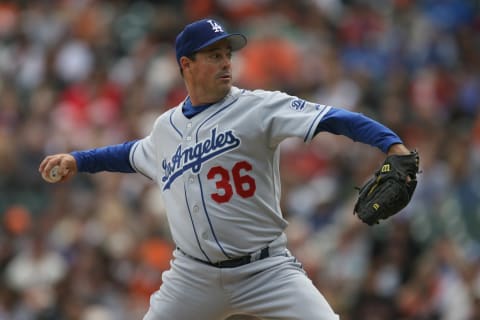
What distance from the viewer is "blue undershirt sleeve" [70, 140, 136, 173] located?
6.30 metres

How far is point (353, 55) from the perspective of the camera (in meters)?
12.2

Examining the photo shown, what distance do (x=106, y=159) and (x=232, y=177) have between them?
40.7 inches

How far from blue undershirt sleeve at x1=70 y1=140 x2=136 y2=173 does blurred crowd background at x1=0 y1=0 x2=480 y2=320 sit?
3.35 metres

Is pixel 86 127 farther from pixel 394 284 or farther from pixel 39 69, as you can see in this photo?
pixel 394 284

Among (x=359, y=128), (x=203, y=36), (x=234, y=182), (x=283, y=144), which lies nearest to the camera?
(x=359, y=128)

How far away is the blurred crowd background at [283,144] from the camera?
9.48 meters

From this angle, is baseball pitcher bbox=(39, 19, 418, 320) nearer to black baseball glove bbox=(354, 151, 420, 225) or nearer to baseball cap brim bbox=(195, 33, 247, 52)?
baseball cap brim bbox=(195, 33, 247, 52)

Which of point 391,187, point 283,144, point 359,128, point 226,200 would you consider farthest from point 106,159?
point 283,144

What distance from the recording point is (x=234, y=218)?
563cm

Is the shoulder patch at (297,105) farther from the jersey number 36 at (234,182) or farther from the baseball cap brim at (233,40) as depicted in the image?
the baseball cap brim at (233,40)

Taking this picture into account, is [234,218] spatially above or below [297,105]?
below

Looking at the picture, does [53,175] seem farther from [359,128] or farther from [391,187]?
[391,187]

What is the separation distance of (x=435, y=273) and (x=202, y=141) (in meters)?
3.98

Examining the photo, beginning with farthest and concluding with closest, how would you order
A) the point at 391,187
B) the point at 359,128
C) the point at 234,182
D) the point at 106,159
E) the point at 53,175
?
the point at 106,159 < the point at 53,175 < the point at 234,182 < the point at 359,128 < the point at 391,187
